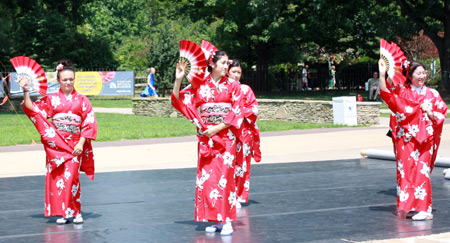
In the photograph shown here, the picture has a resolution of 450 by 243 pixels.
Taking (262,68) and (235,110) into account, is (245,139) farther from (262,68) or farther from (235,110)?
(262,68)

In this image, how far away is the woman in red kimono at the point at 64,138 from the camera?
7.04 meters

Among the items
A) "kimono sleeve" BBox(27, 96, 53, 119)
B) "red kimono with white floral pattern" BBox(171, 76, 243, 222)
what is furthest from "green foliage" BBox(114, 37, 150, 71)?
"red kimono with white floral pattern" BBox(171, 76, 243, 222)

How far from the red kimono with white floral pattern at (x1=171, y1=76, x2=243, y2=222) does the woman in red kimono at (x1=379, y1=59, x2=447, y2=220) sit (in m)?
1.78

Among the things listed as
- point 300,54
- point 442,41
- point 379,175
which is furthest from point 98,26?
point 379,175

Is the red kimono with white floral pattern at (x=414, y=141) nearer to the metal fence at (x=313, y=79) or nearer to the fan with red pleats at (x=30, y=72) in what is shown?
the fan with red pleats at (x=30, y=72)

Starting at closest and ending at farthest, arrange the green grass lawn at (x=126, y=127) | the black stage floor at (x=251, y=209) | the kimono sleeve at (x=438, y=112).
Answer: the black stage floor at (x=251, y=209)
the kimono sleeve at (x=438, y=112)
the green grass lawn at (x=126, y=127)

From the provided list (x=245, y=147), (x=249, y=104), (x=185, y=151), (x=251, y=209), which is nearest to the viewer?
(x=251, y=209)

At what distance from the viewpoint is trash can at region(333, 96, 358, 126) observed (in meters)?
18.6

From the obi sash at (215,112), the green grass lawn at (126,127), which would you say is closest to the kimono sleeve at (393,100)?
the obi sash at (215,112)

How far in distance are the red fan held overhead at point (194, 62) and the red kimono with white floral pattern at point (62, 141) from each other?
1324 millimetres

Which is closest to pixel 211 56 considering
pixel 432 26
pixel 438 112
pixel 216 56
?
pixel 216 56

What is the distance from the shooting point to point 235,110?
6.60m

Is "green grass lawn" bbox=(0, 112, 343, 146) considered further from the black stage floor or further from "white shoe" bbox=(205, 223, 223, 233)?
"white shoe" bbox=(205, 223, 223, 233)

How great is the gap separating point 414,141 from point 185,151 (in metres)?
6.96
